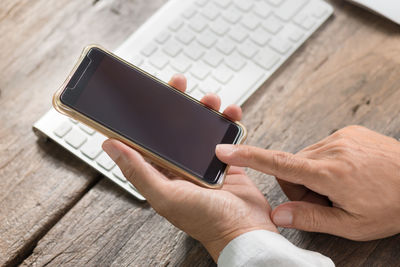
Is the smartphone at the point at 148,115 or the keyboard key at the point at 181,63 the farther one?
the keyboard key at the point at 181,63

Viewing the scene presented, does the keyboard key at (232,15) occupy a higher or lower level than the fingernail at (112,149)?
higher

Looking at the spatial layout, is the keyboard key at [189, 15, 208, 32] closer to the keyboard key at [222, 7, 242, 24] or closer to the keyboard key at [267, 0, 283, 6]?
the keyboard key at [222, 7, 242, 24]

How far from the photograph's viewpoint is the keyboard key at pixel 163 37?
0.89 m

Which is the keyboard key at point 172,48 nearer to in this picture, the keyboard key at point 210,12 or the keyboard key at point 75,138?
the keyboard key at point 210,12

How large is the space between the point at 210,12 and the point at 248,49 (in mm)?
137

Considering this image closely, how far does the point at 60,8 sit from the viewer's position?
0.95 meters

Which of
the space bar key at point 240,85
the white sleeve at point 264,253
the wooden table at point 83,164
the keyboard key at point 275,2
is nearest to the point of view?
the white sleeve at point 264,253

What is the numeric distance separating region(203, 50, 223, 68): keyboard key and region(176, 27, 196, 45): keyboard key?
56 millimetres

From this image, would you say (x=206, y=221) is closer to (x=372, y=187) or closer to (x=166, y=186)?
(x=166, y=186)

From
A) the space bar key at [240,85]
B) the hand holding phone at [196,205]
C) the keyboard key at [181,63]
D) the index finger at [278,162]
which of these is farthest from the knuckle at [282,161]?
the keyboard key at [181,63]

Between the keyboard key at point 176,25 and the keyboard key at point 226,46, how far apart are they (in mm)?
105

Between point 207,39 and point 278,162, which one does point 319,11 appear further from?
point 278,162

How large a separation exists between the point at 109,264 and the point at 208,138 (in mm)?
302

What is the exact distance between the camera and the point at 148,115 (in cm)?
72
